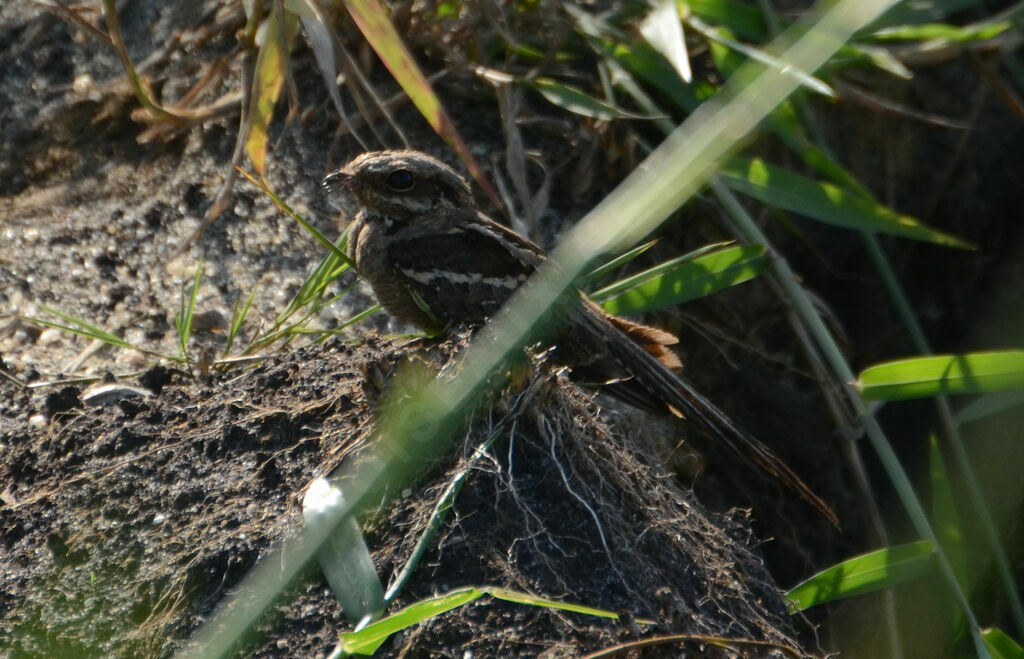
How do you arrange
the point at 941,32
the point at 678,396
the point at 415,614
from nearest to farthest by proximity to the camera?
the point at 415,614 → the point at 678,396 → the point at 941,32

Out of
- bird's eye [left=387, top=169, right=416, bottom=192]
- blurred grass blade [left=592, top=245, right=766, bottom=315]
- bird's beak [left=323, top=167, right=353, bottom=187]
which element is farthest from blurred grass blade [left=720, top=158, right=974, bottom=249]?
bird's beak [left=323, top=167, right=353, bottom=187]

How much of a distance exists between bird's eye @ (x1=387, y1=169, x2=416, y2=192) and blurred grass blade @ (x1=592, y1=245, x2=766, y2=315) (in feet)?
2.21

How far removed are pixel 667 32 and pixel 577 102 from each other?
1.35ft

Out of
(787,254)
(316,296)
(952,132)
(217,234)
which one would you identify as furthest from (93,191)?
(952,132)

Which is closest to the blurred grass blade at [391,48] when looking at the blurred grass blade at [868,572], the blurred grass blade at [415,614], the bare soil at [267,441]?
the bare soil at [267,441]

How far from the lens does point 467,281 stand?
3129 mm

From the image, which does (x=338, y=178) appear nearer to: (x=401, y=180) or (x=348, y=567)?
(x=401, y=180)

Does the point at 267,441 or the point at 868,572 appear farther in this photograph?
the point at 868,572

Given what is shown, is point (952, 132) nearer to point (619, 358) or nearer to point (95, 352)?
point (619, 358)

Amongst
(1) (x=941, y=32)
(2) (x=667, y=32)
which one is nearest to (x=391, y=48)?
(2) (x=667, y=32)

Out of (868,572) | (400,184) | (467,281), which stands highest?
(400,184)

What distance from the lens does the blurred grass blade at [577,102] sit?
3.74 m

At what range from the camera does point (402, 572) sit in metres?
2.02

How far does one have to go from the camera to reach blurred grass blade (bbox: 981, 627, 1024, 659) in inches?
114
